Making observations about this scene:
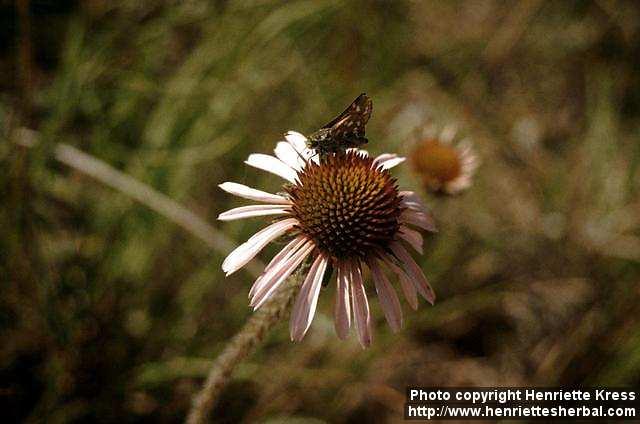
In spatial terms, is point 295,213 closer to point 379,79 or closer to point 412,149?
point 412,149

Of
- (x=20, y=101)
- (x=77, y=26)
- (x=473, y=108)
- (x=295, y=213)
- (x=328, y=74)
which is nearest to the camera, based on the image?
(x=295, y=213)

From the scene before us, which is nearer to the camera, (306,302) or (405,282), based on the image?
(306,302)

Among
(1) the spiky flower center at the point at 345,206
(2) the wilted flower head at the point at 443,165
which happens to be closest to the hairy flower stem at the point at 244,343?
(1) the spiky flower center at the point at 345,206

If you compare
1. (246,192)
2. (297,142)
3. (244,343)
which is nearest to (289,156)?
(297,142)

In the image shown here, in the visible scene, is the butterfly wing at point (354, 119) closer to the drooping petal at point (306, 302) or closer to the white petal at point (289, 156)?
the white petal at point (289, 156)

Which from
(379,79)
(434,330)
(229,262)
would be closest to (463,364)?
(434,330)

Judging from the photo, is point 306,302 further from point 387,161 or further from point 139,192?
point 139,192
